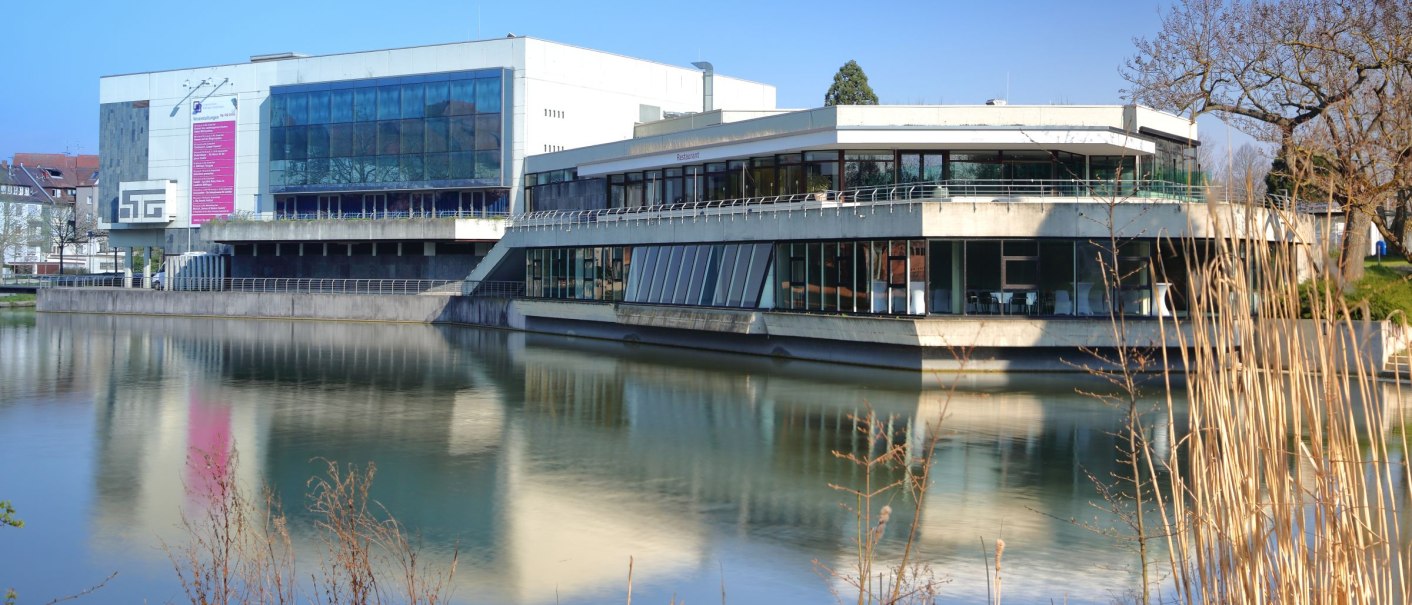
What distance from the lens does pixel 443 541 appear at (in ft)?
51.5

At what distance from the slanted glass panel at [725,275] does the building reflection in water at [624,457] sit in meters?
2.95

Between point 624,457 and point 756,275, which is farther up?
point 756,275

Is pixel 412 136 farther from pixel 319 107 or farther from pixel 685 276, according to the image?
pixel 685 276

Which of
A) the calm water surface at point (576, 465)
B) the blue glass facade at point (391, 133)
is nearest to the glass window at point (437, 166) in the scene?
the blue glass facade at point (391, 133)

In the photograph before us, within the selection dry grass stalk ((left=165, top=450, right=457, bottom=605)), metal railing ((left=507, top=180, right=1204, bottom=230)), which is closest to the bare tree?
metal railing ((left=507, top=180, right=1204, bottom=230))

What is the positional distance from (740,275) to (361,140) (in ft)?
119

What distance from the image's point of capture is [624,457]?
73.0ft

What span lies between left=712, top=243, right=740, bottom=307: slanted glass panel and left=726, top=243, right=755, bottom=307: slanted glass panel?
0.42ft

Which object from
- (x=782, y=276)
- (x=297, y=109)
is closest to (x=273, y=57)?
(x=297, y=109)

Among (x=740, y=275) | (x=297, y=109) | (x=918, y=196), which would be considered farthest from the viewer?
(x=297, y=109)

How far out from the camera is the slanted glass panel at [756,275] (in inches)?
1672

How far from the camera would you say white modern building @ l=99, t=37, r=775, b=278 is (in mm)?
67438

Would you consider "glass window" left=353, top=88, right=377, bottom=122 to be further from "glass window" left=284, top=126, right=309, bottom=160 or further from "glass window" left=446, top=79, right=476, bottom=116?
"glass window" left=446, top=79, right=476, bottom=116

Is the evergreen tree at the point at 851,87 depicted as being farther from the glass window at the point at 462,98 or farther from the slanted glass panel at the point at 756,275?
the slanted glass panel at the point at 756,275
